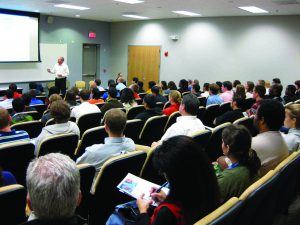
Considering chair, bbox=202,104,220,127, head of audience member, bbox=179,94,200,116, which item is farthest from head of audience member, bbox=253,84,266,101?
head of audience member, bbox=179,94,200,116

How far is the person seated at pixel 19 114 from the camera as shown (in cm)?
441

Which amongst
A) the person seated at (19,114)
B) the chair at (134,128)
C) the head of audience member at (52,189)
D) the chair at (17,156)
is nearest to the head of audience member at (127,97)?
the chair at (134,128)

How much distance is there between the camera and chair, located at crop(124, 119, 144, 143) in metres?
4.04

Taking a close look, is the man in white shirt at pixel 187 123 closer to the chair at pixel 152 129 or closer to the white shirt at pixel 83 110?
the chair at pixel 152 129

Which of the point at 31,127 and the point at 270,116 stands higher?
the point at 270,116

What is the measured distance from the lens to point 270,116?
277 cm

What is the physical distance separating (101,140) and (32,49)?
9.10 metres

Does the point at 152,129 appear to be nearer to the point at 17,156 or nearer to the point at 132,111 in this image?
the point at 132,111

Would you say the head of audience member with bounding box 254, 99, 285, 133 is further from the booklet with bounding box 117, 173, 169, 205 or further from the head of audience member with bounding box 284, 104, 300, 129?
the booklet with bounding box 117, 173, 169, 205

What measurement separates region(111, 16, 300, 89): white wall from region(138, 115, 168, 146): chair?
7.00m

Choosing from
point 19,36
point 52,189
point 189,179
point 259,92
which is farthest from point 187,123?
point 19,36

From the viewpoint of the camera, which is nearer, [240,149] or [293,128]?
[240,149]

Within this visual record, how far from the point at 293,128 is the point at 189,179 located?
7.22ft

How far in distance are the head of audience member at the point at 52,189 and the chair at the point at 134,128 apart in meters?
2.74
